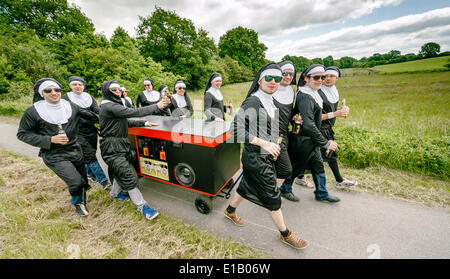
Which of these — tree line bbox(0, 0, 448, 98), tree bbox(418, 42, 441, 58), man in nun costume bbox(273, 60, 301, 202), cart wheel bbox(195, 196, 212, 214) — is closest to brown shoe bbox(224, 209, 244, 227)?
cart wheel bbox(195, 196, 212, 214)

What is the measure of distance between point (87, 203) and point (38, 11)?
37976 millimetres

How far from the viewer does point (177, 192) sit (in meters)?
3.71

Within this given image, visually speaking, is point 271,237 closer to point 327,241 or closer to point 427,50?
point 327,241

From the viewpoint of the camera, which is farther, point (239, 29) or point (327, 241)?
point (239, 29)

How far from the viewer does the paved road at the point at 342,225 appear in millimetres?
2314

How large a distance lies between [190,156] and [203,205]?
34.7 inches

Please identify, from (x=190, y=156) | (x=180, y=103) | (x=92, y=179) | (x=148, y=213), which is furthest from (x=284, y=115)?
(x=92, y=179)

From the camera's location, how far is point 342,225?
8.91 ft

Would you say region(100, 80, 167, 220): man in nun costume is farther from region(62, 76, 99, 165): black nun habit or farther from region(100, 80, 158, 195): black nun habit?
region(62, 76, 99, 165): black nun habit

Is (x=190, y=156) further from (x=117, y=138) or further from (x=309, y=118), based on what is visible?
(x=309, y=118)

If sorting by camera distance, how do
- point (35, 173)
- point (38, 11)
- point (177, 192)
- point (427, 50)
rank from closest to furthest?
point (177, 192) < point (35, 173) < point (38, 11) < point (427, 50)

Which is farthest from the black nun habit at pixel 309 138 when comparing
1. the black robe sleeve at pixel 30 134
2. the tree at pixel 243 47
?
the tree at pixel 243 47

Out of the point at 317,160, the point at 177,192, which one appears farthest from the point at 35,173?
the point at 317,160

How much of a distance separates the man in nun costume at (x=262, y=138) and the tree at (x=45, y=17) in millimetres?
32746
